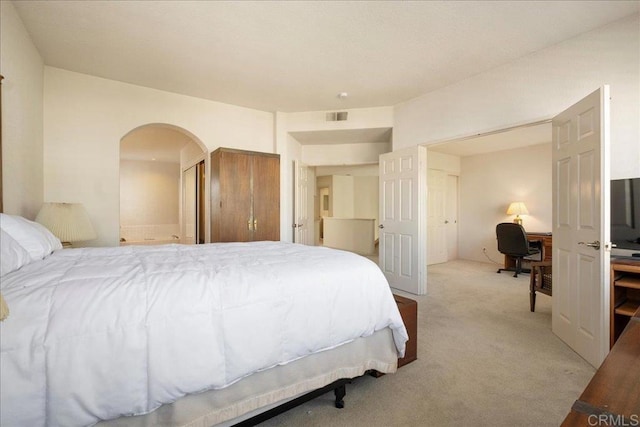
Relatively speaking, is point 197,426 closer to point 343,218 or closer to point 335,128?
point 335,128

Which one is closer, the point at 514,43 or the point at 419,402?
the point at 419,402

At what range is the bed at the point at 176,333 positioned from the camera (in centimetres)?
100

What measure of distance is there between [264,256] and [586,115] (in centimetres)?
264

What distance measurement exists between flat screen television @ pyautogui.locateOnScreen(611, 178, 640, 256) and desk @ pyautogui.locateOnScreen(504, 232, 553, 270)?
2945 mm

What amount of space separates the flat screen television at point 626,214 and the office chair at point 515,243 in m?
2.90

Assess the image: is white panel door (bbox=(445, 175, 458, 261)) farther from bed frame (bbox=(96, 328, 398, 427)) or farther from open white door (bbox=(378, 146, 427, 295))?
bed frame (bbox=(96, 328, 398, 427))

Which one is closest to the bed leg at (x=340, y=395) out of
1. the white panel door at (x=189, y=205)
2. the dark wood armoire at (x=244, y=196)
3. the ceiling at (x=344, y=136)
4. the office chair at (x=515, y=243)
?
the dark wood armoire at (x=244, y=196)

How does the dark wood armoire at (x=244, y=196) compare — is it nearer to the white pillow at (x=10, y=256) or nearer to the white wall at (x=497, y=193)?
the white pillow at (x=10, y=256)

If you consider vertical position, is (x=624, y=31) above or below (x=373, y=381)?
A: above

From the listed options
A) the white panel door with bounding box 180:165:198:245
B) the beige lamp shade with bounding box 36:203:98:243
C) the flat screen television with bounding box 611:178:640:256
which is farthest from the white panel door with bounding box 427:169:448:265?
the beige lamp shade with bounding box 36:203:98:243

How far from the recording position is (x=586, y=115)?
7.47 ft

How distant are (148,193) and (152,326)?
814 cm

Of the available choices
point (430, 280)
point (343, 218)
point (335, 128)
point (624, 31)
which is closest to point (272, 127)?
point (335, 128)

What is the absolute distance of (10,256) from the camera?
4.35ft
